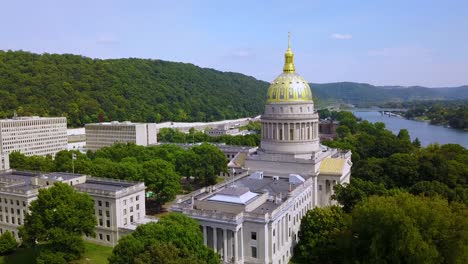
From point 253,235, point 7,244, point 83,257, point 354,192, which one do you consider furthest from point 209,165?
point 7,244

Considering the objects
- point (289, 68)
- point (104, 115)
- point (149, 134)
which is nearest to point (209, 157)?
point (289, 68)

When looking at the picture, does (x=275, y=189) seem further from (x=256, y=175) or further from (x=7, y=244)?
(x=7, y=244)

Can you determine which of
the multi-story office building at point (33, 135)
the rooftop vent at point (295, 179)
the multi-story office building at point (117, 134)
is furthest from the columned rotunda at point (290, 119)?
the multi-story office building at point (33, 135)

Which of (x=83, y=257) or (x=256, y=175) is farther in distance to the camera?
(x=256, y=175)

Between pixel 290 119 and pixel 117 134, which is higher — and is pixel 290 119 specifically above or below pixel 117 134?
above

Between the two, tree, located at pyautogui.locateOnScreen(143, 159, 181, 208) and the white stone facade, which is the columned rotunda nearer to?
tree, located at pyautogui.locateOnScreen(143, 159, 181, 208)

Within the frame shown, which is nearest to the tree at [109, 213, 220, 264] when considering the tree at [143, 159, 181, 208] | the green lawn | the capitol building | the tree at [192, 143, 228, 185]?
the capitol building
